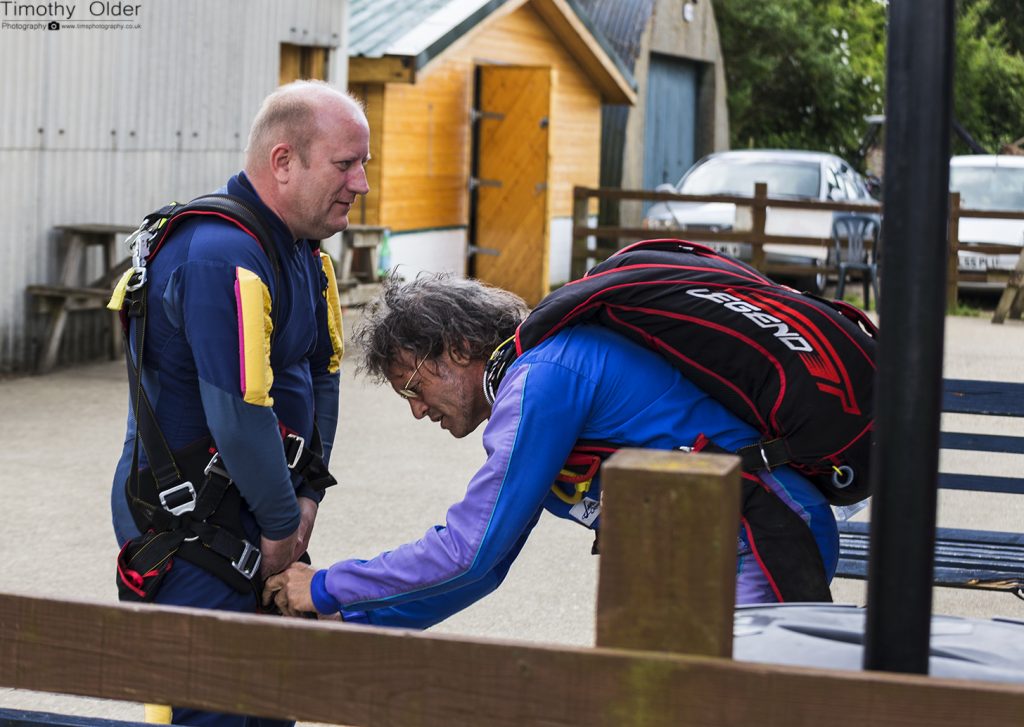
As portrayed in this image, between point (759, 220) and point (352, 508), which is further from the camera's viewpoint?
point (759, 220)

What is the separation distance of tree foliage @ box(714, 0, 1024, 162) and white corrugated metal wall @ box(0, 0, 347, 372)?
66.8ft

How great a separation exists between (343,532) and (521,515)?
4.24 m

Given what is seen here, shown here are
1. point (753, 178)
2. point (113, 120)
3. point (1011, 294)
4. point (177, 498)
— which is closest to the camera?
point (177, 498)

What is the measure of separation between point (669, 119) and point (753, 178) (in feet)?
24.0

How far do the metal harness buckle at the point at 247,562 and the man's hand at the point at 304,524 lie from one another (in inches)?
5.3

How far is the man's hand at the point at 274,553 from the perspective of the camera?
3.31 metres

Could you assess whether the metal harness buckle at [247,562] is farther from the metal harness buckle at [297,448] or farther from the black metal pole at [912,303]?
the black metal pole at [912,303]

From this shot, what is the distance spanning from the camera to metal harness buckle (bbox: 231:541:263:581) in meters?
3.25

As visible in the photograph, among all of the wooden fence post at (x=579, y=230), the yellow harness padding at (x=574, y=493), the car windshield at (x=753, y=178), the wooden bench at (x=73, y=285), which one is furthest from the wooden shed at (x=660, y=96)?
the yellow harness padding at (x=574, y=493)

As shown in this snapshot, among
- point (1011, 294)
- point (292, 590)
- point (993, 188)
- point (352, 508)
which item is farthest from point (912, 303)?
point (993, 188)

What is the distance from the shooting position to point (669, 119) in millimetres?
26734

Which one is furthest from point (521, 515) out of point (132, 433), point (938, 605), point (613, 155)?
point (613, 155)

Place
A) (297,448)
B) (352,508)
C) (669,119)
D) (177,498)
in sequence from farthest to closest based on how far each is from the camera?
(669,119) → (352,508) → (297,448) → (177,498)

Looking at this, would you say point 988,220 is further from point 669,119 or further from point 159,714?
point 159,714
